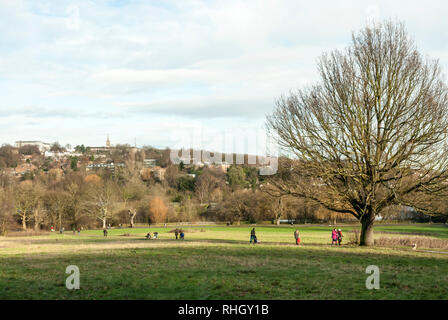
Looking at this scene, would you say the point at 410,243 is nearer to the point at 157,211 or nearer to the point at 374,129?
the point at 374,129

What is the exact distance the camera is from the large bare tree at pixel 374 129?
30578mm

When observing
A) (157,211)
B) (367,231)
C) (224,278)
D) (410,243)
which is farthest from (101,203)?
(224,278)

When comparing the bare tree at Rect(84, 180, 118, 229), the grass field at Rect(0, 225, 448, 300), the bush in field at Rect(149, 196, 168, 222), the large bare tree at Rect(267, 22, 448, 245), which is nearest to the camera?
the grass field at Rect(0, 225, 448, 300)

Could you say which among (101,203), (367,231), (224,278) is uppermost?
(367,231)

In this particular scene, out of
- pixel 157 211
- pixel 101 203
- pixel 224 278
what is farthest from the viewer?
pixel 157 211

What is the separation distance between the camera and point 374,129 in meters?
32.1

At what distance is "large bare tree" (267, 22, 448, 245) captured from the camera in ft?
100

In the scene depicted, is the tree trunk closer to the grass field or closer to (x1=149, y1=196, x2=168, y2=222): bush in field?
the grass field

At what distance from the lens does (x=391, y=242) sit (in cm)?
3834

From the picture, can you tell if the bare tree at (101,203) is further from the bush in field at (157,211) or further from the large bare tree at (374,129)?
the large bare tree at (374,129)

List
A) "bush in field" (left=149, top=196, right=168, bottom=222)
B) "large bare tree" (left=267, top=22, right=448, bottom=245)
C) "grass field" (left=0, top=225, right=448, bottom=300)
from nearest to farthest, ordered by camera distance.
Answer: "grass field" (left=0, top=225, right=448, bottom=300), "large bare tree" (left=267, top=22, right=448, bottom=245), "bush in field" (left=149, top=196, right=168, bottom=222)

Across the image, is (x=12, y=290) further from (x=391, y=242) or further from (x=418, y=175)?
(x=391, y=242)

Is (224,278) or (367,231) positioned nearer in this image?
(224,278)

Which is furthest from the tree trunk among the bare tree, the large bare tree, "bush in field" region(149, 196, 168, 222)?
"bush in field" region(149, 196, 168, 222)
